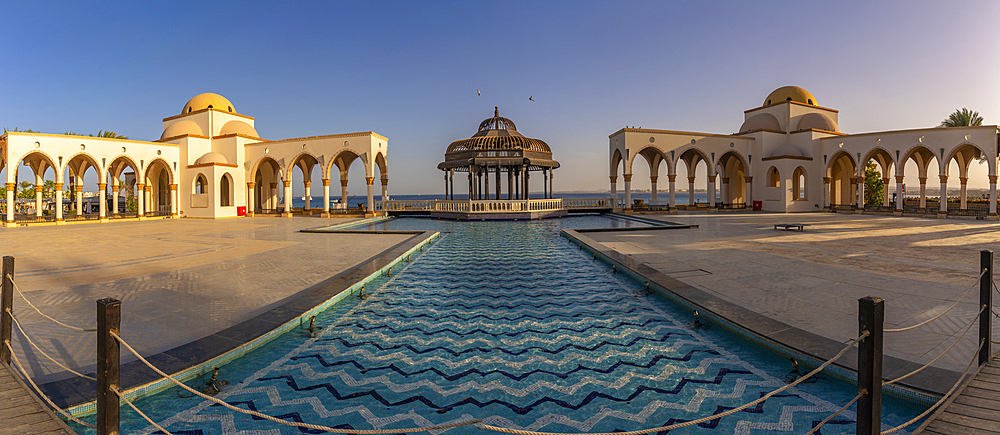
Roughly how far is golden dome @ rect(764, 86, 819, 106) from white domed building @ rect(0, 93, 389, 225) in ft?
102

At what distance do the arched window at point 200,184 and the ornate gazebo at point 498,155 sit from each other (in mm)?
16555

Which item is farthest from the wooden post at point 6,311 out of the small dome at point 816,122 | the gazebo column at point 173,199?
the small dome at point 816,122

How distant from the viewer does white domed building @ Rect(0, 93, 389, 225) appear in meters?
25.9

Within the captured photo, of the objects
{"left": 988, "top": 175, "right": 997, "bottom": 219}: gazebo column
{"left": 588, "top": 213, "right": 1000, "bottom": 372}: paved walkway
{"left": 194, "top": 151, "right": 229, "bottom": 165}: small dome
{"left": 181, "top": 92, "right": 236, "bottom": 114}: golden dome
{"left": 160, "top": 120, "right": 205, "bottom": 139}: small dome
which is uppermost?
{"left": 181, "top": 92, "right": 236, "bottom": 114}: golden dome

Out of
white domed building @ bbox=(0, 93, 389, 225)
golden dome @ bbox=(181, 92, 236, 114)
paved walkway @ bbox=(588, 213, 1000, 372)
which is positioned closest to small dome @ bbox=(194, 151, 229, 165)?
white domed building @ bbox=(0, 93, 389, 225)

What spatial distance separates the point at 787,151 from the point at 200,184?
139 ft

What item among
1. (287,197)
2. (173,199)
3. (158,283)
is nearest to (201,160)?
(173,199)

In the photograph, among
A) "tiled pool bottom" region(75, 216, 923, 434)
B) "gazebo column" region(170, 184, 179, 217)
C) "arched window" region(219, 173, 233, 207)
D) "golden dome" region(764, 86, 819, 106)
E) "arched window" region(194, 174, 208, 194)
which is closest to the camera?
"tiled pool bottom" region(75, 216, 923, 434)

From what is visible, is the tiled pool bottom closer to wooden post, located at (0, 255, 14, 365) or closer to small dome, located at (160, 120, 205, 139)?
wooden post, located at (0, 255, 14, 365)

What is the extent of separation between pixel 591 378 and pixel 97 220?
33408mm

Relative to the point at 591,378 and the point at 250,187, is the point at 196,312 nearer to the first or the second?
the point at 591,378

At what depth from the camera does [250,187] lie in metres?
30.8

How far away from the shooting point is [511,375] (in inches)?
158

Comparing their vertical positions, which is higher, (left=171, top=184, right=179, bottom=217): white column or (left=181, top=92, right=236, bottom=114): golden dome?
(left=181, top=92, right=236, bottom=114): golden dome
